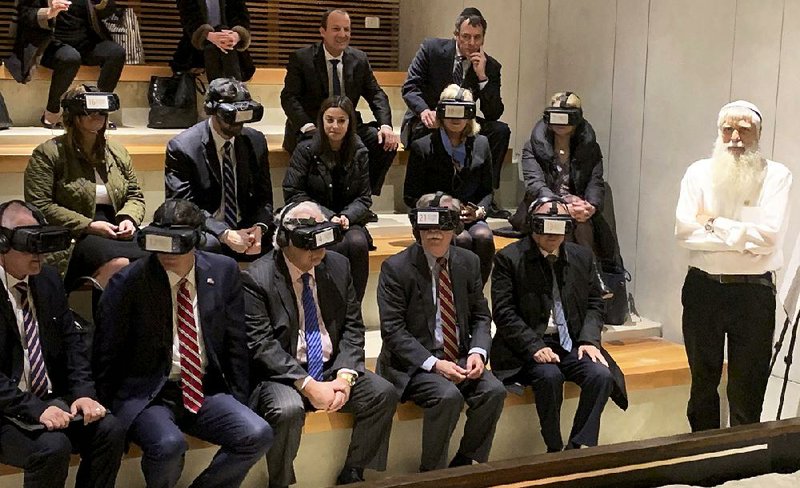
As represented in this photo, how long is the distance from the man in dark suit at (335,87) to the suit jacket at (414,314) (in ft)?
4.54

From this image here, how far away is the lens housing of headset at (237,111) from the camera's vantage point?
4.39 metres

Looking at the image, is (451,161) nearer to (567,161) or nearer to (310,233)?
(567,161)

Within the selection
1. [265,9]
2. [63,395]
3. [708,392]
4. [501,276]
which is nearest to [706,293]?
[708,392]

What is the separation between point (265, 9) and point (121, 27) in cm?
149

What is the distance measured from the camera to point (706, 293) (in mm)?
4035

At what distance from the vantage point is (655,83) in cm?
539

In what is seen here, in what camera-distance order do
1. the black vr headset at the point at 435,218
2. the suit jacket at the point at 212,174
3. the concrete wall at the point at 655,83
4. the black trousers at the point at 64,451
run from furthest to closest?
the concrete wall at the point at 655,83, the suit jacket at the point at 212,174, the black vr headset at the point at 435,218, the black trousers at the point at 64,451

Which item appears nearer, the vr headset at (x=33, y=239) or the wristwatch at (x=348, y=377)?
the vr headset at (x=33, y=239)

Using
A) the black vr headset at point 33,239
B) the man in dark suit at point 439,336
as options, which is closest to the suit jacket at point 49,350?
the black vr headset at point 33,239

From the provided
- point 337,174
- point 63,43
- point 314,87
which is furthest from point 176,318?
point 63,43

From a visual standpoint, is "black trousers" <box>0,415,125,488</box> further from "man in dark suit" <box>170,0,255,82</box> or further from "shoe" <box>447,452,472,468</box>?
"man in dark suit" <box>170,0,255,82</box>

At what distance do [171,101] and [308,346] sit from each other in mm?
2441

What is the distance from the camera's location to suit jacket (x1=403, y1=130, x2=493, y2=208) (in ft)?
17.0

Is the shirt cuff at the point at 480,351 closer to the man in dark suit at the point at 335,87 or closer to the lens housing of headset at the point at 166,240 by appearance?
the lens housing of headset at the point at 166,240
